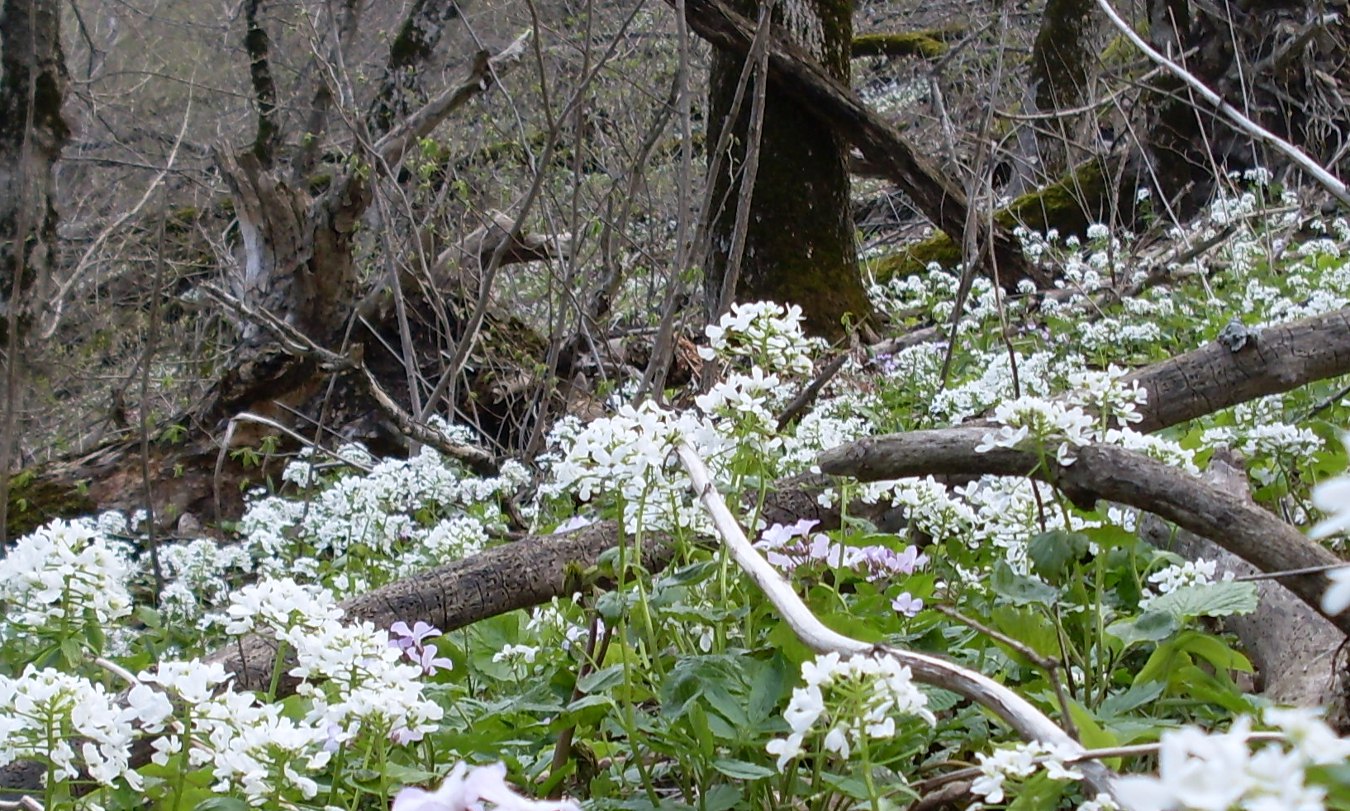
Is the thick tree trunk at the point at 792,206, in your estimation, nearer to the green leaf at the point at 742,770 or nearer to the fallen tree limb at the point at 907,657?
the fallen tree limb at the point at 907,657

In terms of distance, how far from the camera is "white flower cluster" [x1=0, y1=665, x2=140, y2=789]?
42.8 inches

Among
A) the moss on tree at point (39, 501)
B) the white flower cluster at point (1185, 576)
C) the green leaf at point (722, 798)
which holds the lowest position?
the moss on tree at point (39, 501)

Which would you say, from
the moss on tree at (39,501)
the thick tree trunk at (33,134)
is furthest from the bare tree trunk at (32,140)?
the moss on tree at (39,501)

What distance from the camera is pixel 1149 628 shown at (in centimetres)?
130

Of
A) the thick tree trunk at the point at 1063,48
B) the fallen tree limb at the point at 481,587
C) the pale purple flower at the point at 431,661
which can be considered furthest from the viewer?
the thick tree trunk at the point at 1063,48

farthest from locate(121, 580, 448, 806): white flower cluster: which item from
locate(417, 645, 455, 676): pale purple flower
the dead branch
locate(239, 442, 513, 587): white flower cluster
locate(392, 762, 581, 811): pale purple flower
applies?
the dead branch

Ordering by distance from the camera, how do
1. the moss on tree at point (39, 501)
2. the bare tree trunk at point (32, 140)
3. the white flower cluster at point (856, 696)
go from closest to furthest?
the white flower cluster at point (856, 696), the bare tree trunk at point (32, 140), the moss on tree at point (39, 501)

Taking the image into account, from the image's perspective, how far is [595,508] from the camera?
9.65 ft

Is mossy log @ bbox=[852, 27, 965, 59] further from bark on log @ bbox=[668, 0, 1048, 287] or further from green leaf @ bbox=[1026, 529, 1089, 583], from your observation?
green leaf @ bbox=[1026, 529, 1089, 583]

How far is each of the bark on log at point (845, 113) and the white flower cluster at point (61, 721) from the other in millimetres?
4481

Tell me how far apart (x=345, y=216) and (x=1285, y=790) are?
6.03 meters

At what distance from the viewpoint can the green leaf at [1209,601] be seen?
1.27 metres

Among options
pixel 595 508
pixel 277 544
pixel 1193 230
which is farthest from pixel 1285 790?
pixel 1193 230

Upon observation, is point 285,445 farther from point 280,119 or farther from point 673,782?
point 673,782
